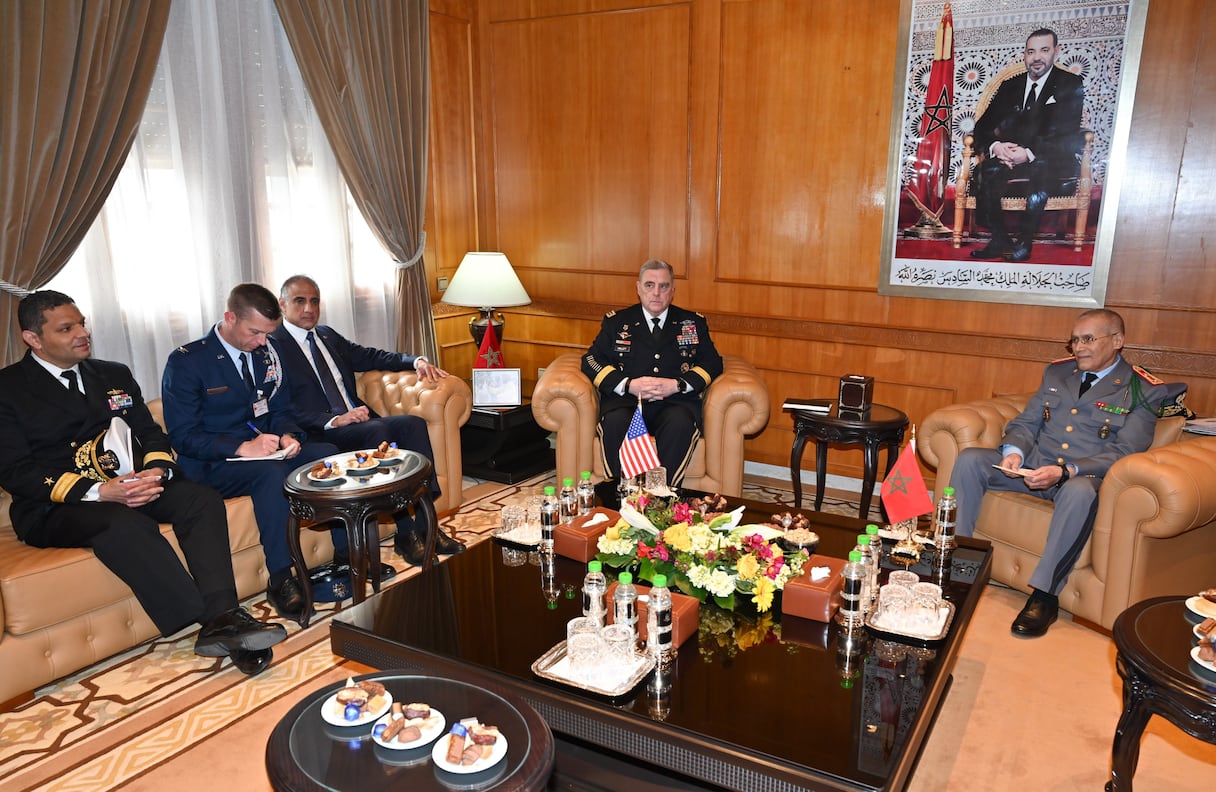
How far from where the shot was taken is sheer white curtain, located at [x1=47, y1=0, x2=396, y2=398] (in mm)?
3898

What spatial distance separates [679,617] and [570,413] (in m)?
2.25

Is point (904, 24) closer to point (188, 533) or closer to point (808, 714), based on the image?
point (808, 714)

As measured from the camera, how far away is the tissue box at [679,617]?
91.8 inches

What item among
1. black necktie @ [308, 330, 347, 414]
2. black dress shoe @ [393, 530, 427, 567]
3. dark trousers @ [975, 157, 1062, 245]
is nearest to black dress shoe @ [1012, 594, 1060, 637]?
dark trousers @ [975, 157, 1062, 245]

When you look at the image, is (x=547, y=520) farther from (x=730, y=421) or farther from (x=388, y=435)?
(x=730, y=421)

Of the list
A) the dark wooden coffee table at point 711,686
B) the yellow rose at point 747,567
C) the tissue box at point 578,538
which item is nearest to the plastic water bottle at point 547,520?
the tissue box at point 578,538

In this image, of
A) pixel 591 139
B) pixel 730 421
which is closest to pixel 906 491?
pixel 730 421

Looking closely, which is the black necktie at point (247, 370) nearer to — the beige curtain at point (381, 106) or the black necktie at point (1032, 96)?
the beige curtain at point (381, 106)

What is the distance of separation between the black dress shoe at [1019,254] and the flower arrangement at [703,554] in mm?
2481

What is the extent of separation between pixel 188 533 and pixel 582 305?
3196mm

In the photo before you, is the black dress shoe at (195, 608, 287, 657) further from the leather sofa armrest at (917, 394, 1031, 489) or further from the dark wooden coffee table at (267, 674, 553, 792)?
the leather sofa armrest at (917, 394, 1031, 489)

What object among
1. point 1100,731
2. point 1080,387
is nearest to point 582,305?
point 1080,387

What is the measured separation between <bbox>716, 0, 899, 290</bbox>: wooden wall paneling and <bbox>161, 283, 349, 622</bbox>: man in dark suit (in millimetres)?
2833

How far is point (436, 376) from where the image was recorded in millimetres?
4316
